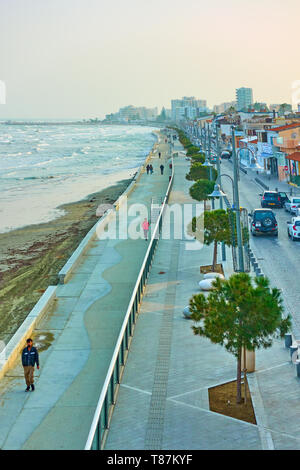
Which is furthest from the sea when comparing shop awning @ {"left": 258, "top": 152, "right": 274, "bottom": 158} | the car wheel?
the car wheel

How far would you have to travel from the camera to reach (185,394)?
40.6 feet

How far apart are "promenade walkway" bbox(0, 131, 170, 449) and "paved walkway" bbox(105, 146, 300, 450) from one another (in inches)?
29.0

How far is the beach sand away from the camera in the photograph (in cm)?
2189

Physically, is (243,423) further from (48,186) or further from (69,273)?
(48,186)

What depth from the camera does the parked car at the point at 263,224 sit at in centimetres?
3020

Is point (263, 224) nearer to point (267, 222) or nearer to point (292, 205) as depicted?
point (267, 222)

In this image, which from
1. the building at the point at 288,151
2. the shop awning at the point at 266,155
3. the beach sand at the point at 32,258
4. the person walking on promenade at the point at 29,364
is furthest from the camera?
the shop awning at the point at 266,155

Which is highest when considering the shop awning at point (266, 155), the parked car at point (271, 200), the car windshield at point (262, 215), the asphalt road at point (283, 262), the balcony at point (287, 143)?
the balcony at point (287, 143)

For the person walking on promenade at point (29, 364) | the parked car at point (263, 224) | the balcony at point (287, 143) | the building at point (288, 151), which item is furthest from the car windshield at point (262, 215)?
the balcony at point (287, 143)

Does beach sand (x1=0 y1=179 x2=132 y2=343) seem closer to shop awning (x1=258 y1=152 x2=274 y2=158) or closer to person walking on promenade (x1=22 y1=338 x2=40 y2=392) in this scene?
person walking on promenade (x1=22 y1=338 x2=40 y2=392)

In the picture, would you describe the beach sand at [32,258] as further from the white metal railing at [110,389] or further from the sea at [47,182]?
the white metal railing at [110,389]

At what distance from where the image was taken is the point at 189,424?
11078 millimetres

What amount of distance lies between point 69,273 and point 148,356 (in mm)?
8379

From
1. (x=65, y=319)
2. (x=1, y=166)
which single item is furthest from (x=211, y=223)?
(x=1, y=166)
